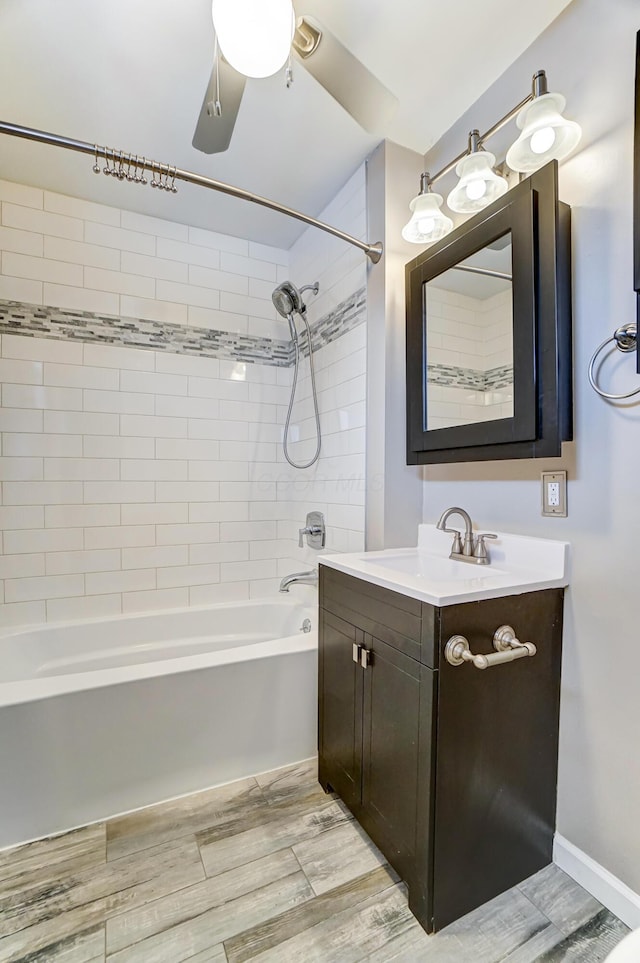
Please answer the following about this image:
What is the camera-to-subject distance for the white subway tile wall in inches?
80.3

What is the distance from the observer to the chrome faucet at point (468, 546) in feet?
4.73

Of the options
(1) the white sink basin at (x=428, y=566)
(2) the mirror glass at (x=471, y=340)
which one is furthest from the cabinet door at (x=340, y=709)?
(2) the mirror glass at (x=471, y=340)

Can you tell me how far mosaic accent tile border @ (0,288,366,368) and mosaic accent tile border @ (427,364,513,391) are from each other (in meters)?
0.51

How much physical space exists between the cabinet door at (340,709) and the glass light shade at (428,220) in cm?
144

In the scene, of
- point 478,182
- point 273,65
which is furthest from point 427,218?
point 273,65

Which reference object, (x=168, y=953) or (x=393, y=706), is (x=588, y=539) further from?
(x=168, y=953)

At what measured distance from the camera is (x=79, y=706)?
138 centimetres

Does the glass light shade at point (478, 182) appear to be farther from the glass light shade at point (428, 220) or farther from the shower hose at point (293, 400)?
the shower hose at point (293, 400)

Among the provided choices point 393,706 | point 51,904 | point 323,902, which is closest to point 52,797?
point 51,904

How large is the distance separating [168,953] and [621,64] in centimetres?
253

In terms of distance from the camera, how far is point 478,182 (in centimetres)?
134

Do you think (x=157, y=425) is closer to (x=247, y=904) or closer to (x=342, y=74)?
(x=342, y=74)

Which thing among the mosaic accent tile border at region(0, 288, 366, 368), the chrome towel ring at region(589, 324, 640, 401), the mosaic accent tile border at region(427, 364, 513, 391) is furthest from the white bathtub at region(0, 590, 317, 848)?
the mosaic accent tile border at region(0, 288, 366, 368)

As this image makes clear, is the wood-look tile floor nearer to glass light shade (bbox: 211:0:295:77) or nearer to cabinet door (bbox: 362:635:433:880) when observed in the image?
cabinet door (bbox: 362:635:433:880)
